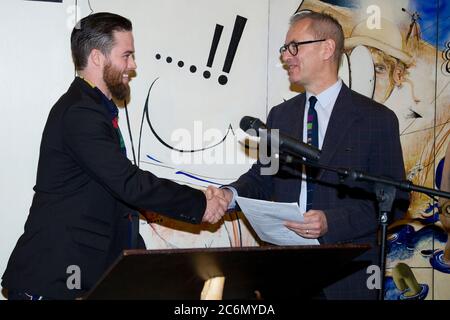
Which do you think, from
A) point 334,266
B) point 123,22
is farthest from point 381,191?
point 123,22

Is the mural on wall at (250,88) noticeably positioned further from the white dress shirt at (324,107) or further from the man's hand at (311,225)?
the man's hand at (311,225)

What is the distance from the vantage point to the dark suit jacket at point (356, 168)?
3.04m

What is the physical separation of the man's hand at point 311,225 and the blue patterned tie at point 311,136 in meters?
0.25

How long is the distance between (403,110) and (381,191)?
2.21 meters

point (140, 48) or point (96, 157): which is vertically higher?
point (140, 48)

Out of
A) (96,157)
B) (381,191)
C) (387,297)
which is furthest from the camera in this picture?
(387,297)

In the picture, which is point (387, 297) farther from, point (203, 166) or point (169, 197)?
point (169, 197)

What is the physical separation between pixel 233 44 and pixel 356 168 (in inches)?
54.0

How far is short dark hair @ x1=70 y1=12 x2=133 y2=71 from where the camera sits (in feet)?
10.3

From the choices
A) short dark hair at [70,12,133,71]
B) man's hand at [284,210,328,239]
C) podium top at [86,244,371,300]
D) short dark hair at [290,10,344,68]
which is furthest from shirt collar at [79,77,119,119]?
podium top at [86,244,371,300]

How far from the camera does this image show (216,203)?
330 cm

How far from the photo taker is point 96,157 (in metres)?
2.87

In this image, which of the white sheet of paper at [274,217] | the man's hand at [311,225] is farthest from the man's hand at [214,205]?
the man's hand at [311,225]

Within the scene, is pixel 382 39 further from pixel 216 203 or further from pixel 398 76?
pixel 216 203
